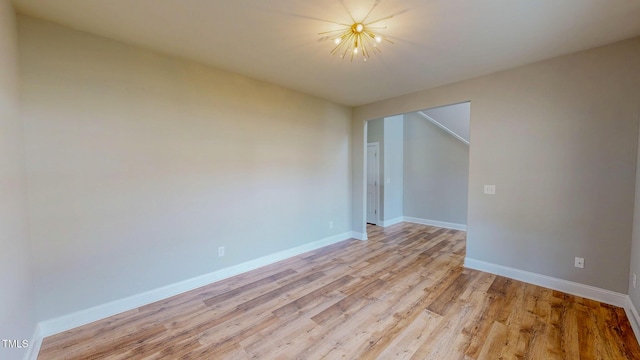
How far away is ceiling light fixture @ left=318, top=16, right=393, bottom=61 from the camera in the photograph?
2.13 m

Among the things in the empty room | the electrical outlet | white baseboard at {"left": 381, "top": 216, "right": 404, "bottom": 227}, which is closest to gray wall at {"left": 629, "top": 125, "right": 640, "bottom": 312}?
the empty room

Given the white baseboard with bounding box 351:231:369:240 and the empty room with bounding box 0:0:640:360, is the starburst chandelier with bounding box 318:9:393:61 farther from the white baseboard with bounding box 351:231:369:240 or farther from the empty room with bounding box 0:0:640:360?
the white baseboard with bounding box 351:231:369:240

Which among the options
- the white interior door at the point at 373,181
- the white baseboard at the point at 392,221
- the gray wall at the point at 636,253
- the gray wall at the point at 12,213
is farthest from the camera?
the white interior door at the point at 373,181

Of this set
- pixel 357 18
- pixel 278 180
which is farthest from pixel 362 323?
pixel 357 18

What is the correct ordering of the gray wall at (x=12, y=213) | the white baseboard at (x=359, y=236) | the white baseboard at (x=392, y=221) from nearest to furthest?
the gray wall at (x=12, y=213) < the white baseboard at (x=359, y=236) < the white baseboard at (x=392, y=221)

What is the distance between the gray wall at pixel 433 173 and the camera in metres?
5.53

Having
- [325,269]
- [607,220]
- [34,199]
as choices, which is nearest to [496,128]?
[607,220]

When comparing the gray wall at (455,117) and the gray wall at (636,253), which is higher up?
the gray wall at (455,117)

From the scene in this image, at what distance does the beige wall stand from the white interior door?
8.82ft

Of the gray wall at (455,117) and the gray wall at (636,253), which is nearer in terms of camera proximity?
the gray wall at (636,253)

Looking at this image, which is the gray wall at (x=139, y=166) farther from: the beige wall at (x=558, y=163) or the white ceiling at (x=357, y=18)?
the beige wall at (x=558, y=163)

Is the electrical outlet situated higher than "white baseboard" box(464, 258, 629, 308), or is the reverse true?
the electrical outlet

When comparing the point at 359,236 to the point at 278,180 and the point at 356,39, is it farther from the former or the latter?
the point at 356,39

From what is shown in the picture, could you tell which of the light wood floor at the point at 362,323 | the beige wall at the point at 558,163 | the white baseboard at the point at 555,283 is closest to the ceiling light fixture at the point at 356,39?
the beige wall at the point at 558,163
